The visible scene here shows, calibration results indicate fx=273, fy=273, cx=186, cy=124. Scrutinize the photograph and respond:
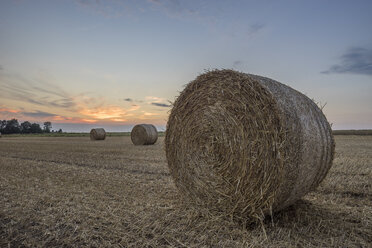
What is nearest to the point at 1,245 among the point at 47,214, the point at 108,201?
the point at 47,214

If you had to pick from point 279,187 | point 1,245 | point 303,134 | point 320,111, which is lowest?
point 1,245

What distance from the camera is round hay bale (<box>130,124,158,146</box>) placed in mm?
17125

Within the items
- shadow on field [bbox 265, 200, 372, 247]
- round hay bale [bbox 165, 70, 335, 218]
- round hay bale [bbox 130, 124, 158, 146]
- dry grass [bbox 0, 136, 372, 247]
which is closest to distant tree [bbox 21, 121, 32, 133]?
round hay bale [bbox 130, 124, 158, 146]

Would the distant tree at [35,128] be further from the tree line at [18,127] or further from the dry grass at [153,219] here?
the dry grass at [153,219]

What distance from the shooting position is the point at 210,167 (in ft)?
12.8

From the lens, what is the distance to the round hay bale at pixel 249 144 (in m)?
3.24

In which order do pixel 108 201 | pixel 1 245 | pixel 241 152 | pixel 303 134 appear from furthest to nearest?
1. pixel 108 201
2. pixel 241 152
3. pixel 303 134
4. pixel 1 245

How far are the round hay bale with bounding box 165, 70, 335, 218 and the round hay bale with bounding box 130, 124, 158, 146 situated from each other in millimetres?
12972

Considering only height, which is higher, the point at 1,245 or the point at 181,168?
the point at 181,168

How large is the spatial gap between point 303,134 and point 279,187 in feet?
2.31

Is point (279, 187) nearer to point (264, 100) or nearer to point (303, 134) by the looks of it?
point (303, 134)

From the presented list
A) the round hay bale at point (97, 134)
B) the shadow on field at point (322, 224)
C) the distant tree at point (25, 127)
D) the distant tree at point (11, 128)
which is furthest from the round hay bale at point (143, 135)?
the distant tree at point (11, 128)

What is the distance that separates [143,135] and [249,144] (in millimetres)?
14111

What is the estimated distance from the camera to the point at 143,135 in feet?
56.2
